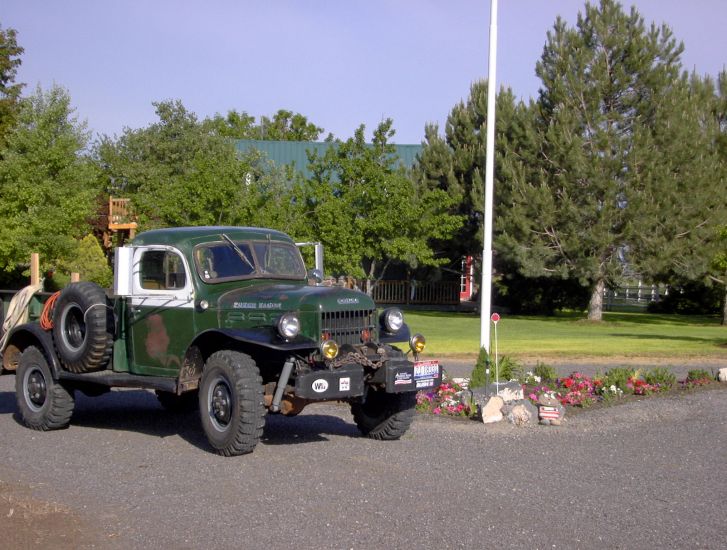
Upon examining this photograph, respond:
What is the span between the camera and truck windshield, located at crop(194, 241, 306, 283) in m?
10.0

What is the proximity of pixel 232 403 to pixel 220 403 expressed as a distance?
0.25 m

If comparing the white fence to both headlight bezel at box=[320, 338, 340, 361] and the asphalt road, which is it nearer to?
the asphalt road

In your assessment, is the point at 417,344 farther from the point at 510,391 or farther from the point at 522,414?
the point at 510,391

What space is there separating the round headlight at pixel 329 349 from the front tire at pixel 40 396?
142 inches

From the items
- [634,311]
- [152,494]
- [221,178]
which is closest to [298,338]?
Result: [152,494]

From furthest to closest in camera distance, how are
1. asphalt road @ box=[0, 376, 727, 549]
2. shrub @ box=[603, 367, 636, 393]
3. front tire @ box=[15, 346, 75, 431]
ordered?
shrub @ box=[603, 367, 636, 393] → front tire @ box=[15, 346, 75, 431] → asphalt road @ box=[0, 376, 727, 549]

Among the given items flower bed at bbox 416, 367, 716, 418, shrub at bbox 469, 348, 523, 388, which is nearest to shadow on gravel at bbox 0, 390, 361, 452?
flower bed at bbox 416, 367, 716, 418

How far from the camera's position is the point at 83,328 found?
10.6 metres

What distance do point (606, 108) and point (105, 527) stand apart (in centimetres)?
3401

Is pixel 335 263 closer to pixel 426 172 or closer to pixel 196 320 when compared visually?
pixel 426 172

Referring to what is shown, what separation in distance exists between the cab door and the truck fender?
0.97 metres

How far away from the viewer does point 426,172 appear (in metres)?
44.4

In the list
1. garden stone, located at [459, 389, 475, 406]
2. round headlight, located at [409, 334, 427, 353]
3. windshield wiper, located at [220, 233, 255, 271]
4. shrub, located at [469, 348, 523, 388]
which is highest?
windshield wiper, located at [220, 233, 255, 271]

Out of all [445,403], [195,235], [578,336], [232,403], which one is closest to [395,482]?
[232,403]
